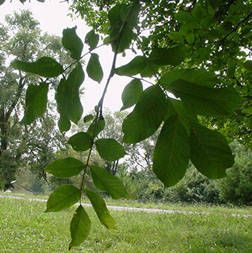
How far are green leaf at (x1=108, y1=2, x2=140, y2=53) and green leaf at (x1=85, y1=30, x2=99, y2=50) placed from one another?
0.03 m

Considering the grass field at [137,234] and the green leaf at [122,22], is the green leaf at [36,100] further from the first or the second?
the grass field at [137,234]

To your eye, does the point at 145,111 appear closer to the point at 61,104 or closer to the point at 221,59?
the point at 61,104

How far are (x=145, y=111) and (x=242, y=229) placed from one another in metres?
8.96

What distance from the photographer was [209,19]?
1.57 metres

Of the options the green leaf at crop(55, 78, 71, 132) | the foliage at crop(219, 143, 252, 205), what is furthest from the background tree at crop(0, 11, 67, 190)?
the green leaf at crop(55, 78, 71, 132)

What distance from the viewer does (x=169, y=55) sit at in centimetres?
60

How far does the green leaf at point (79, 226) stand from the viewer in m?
0.65

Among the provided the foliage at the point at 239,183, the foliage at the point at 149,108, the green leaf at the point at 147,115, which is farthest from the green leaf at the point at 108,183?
the foliage at the point at 239,183

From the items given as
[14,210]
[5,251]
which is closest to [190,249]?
[5,251]

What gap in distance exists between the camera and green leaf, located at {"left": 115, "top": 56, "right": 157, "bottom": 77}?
61 cm

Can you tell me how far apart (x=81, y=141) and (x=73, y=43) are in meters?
0.15

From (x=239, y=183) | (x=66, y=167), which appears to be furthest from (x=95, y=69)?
(x=239, y=183)

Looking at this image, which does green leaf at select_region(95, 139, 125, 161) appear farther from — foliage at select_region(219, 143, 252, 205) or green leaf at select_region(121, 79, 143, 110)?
foliage at select_region(219, 143, 252, 205)

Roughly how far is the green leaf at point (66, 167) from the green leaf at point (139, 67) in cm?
15
